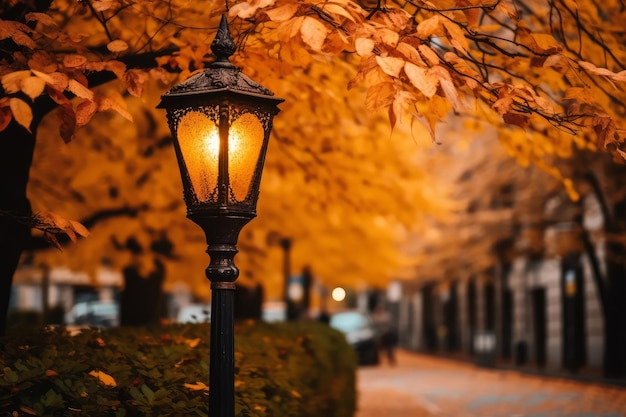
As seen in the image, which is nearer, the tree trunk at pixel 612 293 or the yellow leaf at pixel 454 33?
the yellow leaf at pixel 454 33

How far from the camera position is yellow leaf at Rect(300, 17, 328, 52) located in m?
5.08

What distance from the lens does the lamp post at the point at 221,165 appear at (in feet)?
17.9

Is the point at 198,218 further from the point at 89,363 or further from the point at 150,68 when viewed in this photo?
the point at 150,68

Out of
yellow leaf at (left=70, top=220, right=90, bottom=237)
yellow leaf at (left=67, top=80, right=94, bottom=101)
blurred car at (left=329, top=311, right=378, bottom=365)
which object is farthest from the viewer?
blurred car at (left=329, top=311, right=378, bottom=365)

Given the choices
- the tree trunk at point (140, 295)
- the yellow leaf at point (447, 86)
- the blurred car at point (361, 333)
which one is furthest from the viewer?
the blurred car at point (361, 333)

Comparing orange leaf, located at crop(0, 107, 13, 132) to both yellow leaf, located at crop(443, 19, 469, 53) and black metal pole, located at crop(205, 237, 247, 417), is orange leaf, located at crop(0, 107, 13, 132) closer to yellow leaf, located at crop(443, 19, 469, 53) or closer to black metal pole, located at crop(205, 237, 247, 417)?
black metal pole, located at crop(205, 237, 247, 417)

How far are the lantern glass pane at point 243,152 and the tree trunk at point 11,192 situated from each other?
2897 mm

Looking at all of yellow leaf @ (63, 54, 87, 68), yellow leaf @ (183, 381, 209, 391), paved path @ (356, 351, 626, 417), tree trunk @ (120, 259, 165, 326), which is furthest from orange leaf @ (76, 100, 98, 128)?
paved path @ (356, 351, 626, 417)

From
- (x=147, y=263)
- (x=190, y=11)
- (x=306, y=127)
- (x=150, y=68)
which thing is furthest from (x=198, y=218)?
(x=147, y=263)

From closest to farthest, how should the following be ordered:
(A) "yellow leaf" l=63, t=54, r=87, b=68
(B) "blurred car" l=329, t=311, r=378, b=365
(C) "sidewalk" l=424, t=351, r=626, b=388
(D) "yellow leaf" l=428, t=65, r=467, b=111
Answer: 1. (D) "yellow leaf" l=428, t=65, r=467, b=111
2. (A) "yellow leaf" l=63, t=54, r=87, b=68
3. (C) "sidewalk" l=424, t=351, r=626, b=388
4. (B) "blurred car" l=329, t=311, r=378, b=365

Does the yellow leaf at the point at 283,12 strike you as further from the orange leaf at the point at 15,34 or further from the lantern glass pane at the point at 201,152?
the orange leaf at the point at 15,34

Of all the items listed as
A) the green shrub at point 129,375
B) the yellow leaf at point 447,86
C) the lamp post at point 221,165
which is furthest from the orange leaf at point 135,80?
the yellow leaf at point 447,86

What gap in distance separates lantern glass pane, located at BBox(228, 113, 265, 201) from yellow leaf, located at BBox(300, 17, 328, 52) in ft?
2.19

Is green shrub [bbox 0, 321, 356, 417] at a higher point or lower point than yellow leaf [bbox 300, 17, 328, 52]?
lower
